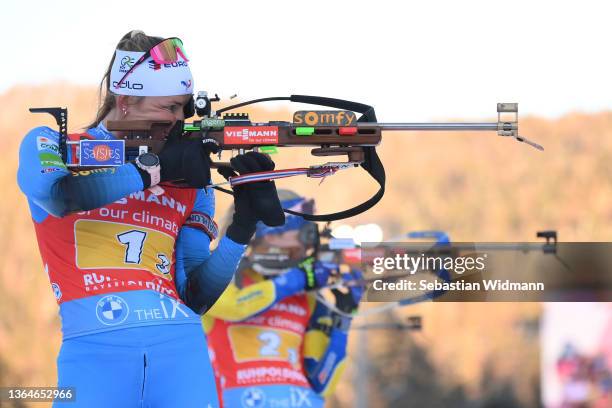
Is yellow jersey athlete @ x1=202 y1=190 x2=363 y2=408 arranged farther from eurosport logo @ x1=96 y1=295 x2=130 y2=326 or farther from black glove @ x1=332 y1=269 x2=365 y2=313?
eurosport logo @ x1=96 y1=295 x2=130 y2=326

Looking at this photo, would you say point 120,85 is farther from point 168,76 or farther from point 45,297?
point 45,297

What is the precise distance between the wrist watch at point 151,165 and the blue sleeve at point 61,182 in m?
0.04

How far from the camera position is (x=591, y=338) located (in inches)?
647

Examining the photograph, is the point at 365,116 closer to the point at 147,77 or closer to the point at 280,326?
the point at 147,77

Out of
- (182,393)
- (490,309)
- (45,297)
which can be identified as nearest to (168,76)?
(182,393)

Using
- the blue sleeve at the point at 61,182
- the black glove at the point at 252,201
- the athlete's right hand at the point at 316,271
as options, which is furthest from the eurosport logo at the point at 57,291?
the athlete's right hand at the point at 316,271

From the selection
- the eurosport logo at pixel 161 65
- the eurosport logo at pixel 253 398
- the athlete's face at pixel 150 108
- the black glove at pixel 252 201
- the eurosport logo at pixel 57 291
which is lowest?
the eurosport logo at pixel 253 398

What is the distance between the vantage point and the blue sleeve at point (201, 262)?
4.53m

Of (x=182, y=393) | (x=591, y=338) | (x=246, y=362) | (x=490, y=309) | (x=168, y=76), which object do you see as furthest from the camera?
(x=490, y=309)

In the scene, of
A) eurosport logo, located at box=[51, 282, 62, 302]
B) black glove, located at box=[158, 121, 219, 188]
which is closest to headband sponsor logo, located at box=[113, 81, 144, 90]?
black glove, located at box=[158, 121, 219, 188]

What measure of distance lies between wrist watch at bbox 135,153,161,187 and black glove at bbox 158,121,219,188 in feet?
0.10

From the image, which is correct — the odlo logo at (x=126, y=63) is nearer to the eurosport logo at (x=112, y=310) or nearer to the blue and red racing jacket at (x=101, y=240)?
the blue and red racing jacket at (x=101, y=240)

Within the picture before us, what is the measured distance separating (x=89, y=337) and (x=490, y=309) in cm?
1939

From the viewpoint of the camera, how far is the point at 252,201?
4.52m
